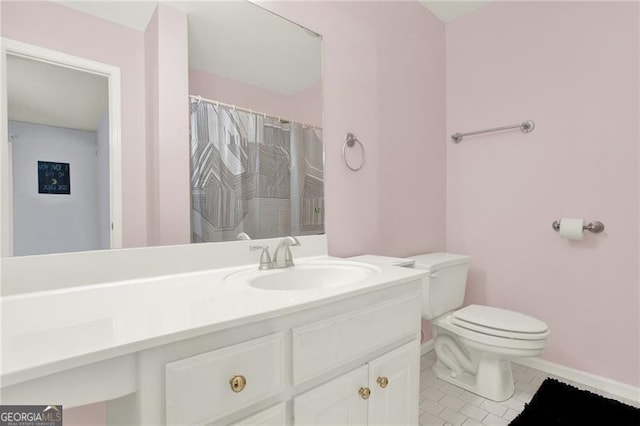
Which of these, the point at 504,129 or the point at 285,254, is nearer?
the point at 285,254

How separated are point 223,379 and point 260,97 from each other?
3.75ft

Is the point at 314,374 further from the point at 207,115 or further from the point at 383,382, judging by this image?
the point at 207,115

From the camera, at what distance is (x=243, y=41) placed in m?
1.37

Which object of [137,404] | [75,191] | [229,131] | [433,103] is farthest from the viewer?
[433,103]

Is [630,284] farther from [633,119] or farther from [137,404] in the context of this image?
[137,404]

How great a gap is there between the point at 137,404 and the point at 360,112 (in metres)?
1.60

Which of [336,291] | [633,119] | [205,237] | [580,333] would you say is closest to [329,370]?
[336,291]

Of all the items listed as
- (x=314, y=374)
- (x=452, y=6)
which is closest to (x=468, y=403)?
(x=314, y=374)

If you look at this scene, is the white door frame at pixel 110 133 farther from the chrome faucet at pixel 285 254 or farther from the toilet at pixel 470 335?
the toilet at pixel 470 335

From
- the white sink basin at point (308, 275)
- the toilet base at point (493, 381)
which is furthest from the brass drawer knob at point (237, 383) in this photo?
the toilet base at point (493, 381)

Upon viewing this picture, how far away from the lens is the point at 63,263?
35.5 inches

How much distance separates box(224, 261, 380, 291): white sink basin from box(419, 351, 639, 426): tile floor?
86cm

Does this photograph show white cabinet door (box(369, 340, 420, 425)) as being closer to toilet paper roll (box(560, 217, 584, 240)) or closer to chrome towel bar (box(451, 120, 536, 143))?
toilet paper roll (box(560, 217, 584, 240))

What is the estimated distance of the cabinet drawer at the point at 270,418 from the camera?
2.34ft
